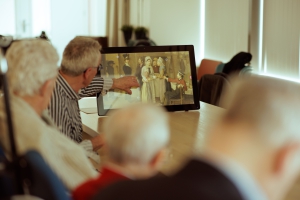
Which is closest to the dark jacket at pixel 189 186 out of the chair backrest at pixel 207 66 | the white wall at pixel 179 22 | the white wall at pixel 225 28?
the white wall at pixel 225 28

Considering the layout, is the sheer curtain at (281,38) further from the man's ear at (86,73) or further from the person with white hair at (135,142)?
the person with white hair at (135,142)

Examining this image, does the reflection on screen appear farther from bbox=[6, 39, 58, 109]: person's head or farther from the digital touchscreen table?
bbox=[6, 39, 58, 109]: person's head

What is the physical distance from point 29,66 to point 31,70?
2cm

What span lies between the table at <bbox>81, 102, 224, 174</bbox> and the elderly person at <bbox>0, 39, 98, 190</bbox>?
50 centimetres

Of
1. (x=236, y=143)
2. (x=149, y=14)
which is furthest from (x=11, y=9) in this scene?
(x=236, y=143)

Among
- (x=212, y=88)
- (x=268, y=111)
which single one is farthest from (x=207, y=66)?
(x=268, y=111)

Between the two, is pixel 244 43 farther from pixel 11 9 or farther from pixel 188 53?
pixel 11 9

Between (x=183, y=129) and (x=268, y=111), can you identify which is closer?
(x=268, y=111)

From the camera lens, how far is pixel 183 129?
9.68 feet

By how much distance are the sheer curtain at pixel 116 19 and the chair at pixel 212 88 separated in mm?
5543

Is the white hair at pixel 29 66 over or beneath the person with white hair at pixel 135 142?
over

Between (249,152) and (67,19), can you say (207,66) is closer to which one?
(67,19)

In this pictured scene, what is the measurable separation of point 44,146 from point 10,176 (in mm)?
432

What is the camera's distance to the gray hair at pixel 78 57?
2.73 metres
